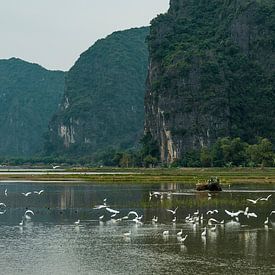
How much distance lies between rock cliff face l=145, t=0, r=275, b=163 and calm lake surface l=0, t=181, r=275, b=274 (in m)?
72.3

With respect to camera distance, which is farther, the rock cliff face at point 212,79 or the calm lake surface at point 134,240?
the rock cliff face at point 212,79

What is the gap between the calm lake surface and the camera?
21.3 meters

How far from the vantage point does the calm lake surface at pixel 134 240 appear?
2128 cm

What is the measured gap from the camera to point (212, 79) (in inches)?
4564

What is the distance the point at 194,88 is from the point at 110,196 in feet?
235

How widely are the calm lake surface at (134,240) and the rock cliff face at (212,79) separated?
237ft

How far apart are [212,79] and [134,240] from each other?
91.2 m

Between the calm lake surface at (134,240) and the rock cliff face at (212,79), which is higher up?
the rock cliff face at (212,79)

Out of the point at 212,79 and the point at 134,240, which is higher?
the point at 212,79

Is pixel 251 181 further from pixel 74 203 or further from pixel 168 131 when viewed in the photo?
A: pixel 168 131

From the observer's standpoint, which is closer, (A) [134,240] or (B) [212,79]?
(A) [134,240]

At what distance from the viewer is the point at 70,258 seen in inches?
900

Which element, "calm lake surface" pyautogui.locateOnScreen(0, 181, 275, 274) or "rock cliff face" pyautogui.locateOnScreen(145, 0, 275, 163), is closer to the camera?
"calm lake surface" pyautogui.locateOnScreen(0, 181, 275, 274)

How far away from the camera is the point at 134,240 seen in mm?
26609
